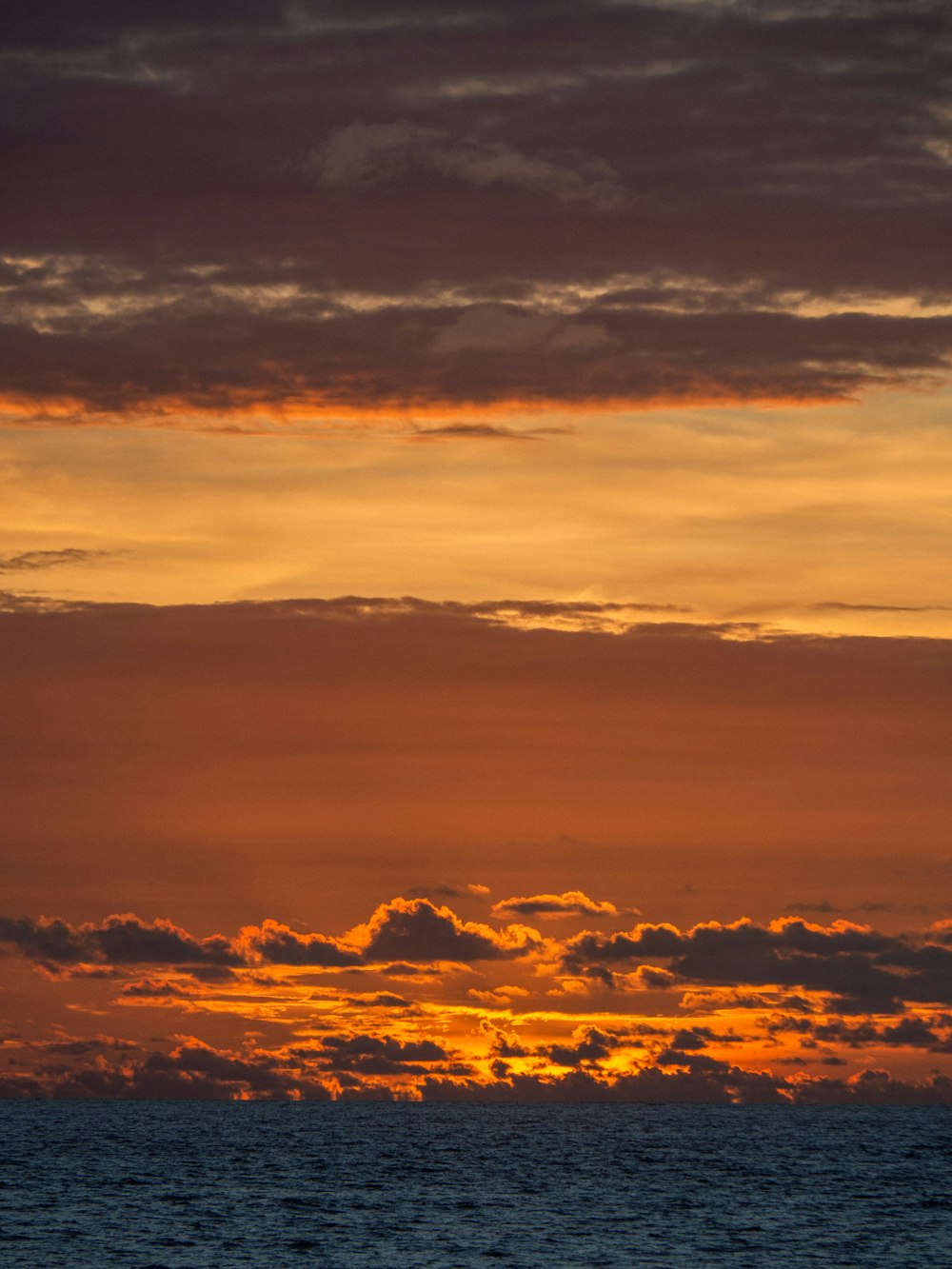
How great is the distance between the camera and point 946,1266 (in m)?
125

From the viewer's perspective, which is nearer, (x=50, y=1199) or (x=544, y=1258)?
(x=544, y=1258)

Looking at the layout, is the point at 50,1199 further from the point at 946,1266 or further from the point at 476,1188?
the point at 946,1266

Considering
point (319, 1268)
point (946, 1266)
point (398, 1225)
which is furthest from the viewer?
point (398, 1225)

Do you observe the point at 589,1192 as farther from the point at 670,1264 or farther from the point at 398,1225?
the point at 670,1264

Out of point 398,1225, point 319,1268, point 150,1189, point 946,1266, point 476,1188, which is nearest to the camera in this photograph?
point 319,1268

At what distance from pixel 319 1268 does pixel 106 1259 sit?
45.5 ft

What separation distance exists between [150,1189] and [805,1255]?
2978 inches

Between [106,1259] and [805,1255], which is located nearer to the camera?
[106,1259]

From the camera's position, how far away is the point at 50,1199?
162 metres

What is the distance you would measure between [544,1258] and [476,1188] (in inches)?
2785

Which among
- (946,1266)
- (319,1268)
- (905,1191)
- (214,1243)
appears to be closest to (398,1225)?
(214,1243)

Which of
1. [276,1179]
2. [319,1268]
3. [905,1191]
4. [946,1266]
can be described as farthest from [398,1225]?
[905,1191]

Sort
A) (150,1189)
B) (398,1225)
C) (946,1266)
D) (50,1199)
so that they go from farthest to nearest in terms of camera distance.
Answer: (150,1189) < (50,1199) < (398,1225) < (946,1266)

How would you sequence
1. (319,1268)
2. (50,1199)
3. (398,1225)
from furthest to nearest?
(50,1199)
(398,1225)
(319,1268)
